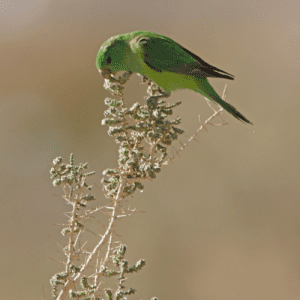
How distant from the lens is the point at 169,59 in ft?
6.53

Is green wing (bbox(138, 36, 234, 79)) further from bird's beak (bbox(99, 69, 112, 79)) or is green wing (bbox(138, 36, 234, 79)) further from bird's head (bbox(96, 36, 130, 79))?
bird's beak (bbox(99, 69, 112, 79))

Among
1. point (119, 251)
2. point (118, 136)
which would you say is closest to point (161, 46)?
point (118, 136)

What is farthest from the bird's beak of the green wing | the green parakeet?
the green wing

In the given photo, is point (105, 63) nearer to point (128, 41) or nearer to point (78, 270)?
point (128, 41)

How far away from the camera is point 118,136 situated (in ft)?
3.86

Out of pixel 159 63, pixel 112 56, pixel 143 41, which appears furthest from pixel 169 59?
pixel 112 56

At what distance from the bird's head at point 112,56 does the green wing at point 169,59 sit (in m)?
0.13

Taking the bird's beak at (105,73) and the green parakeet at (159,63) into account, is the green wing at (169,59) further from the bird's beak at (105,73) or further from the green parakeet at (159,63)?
the bird's beak at (105,73)

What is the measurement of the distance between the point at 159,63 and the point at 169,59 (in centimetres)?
8

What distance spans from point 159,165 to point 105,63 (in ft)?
3.28

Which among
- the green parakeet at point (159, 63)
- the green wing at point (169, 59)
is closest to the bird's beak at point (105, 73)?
the green parakeet at point (159, 63)

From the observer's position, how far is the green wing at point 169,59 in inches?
76.8

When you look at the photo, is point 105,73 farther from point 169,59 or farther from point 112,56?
point 169,59

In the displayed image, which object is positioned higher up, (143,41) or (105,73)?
(143,41)
